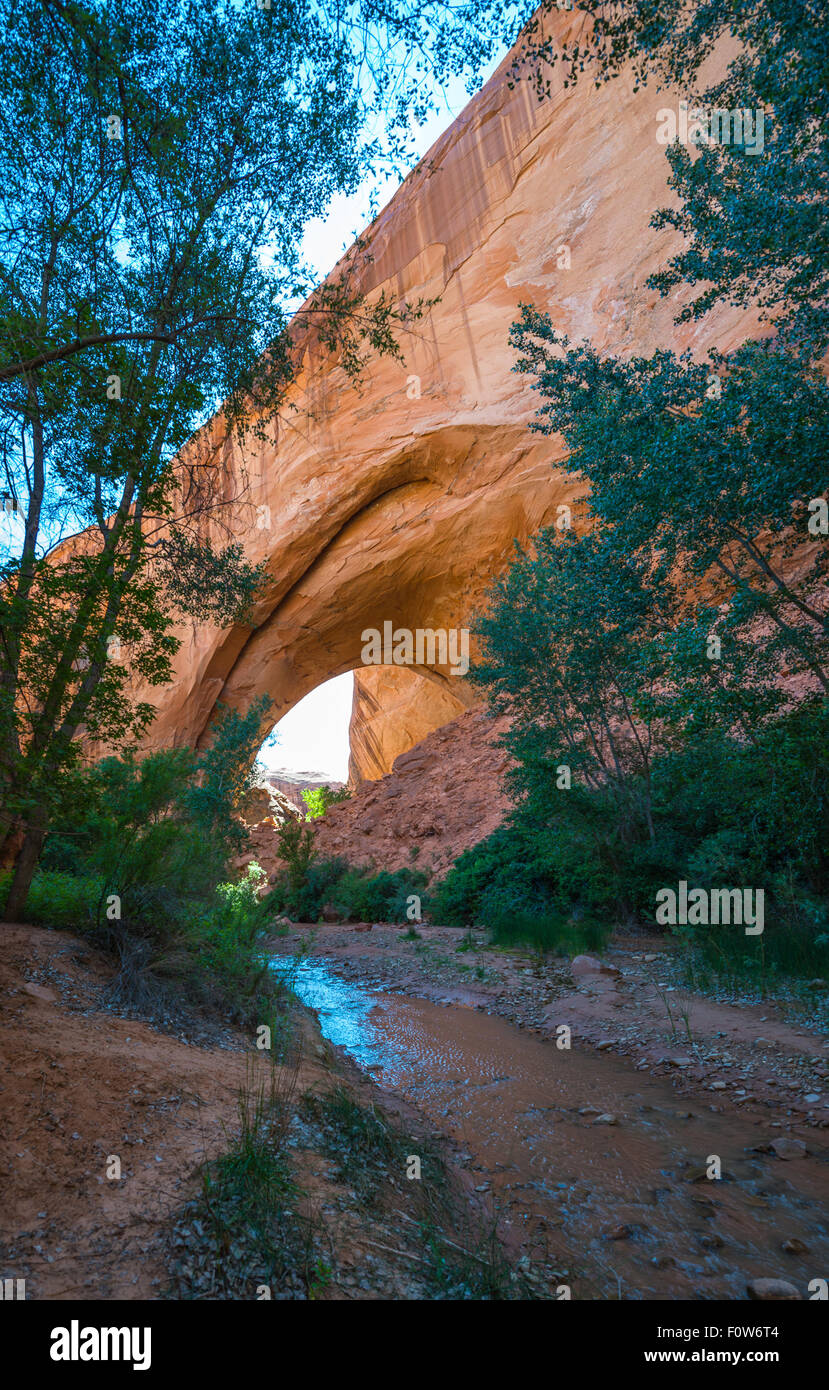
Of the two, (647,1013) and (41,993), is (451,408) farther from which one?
(41,993)

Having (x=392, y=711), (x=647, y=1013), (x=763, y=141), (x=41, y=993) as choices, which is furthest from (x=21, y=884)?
(x=392, y=711)

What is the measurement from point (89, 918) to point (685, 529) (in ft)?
27.0

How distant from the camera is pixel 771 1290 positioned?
2.65 metres

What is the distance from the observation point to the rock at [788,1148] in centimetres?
391

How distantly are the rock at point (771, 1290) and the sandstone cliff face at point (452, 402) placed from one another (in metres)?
20.5

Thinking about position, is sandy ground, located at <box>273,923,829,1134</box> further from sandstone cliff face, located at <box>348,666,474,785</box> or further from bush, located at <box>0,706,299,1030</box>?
sandstone cliff face, located at <box>348,666,474,785</box>

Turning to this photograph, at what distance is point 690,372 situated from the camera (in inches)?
339

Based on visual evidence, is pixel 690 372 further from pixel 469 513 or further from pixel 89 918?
pixel 469 513

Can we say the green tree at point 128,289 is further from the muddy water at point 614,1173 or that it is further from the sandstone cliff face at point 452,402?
the sandstone cliff face at point 452,402

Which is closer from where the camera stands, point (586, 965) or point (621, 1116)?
point (621, 1116)

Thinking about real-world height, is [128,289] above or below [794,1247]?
above

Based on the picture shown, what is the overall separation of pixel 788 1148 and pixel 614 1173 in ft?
3.83

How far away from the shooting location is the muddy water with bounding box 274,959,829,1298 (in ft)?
9.52
